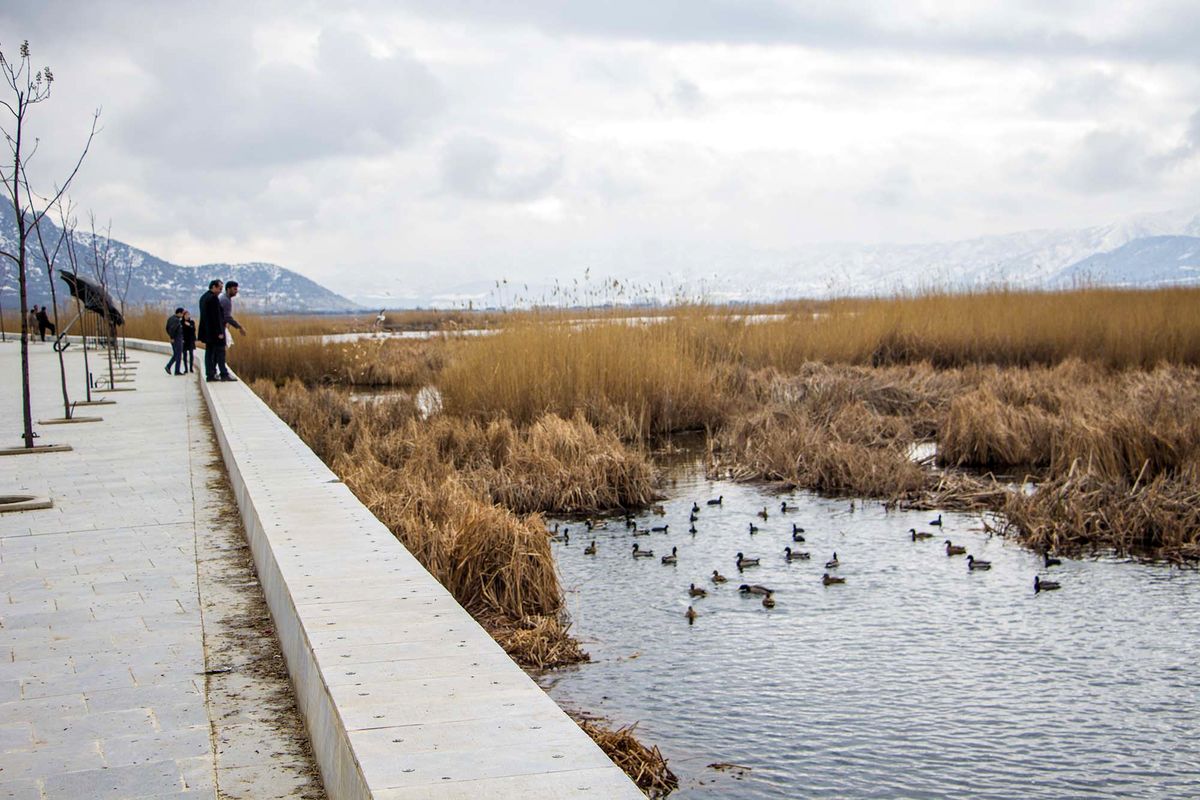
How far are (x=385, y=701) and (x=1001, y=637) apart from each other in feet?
13.7

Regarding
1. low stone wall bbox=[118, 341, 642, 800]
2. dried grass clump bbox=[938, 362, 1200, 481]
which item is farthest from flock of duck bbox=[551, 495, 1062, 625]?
low stone wall bbox=[118, 341, 642, 800]

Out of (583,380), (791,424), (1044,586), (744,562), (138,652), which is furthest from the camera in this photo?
(583,380)

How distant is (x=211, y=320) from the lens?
53.1 ft

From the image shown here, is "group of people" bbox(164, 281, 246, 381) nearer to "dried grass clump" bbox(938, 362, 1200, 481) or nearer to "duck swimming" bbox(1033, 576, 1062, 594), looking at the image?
"dried grass clump" bbox(938, 362, 1200, 481)

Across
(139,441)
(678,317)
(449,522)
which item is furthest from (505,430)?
Answer: (678,317)

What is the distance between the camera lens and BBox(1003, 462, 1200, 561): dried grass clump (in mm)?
8047

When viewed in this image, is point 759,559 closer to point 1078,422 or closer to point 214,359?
point 1078,422

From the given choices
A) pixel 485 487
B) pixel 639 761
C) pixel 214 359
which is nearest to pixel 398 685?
pixel 639 761

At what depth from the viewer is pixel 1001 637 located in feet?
20.9

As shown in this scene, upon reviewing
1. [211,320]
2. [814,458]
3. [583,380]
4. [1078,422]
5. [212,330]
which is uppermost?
[211,320]

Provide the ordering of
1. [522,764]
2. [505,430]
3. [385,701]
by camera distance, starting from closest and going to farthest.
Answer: [522,764] → [385,701] → [505,430]

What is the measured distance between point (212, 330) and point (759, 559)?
1054cm

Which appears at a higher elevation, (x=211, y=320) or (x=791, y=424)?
(x=211, y=320)

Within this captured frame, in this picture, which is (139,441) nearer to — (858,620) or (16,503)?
(16,503)
